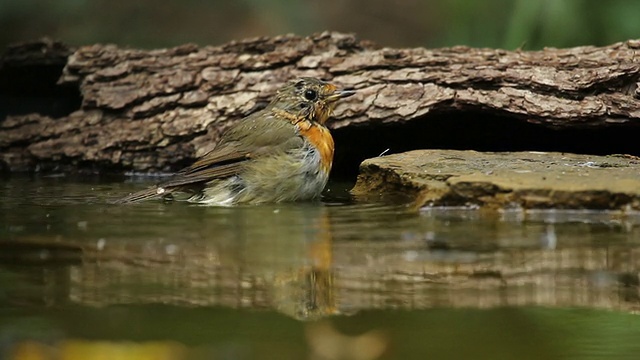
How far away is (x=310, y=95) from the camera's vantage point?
577 centimetres

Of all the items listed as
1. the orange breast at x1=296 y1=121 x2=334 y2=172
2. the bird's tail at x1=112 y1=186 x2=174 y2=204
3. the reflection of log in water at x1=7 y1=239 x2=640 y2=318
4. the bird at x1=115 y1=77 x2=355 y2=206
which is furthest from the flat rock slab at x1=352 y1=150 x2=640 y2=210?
the bird's tail at x1=112 y1=186 x2=174 y2=204

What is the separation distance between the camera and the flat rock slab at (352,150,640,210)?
14.4 ft

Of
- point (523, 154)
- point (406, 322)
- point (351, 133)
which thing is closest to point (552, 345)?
point (406, 322)

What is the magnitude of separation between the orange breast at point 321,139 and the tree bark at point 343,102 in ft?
1.02

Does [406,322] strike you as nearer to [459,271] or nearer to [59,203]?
[459,271]

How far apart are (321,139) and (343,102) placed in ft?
1.57

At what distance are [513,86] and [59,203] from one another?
2.50 metres

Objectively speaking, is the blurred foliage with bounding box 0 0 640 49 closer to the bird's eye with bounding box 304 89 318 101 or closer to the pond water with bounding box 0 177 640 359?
the bird's eye with bounding box 304 89 318 101

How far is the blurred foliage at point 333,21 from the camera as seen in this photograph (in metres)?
7.85

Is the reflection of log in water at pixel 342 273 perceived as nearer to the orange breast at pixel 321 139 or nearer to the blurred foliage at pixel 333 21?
the orange breast at pixel 321 139

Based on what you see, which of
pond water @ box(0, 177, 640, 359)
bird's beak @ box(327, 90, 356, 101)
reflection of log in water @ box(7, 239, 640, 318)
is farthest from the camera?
bird's beak @ box(327, 90, 356, 101)

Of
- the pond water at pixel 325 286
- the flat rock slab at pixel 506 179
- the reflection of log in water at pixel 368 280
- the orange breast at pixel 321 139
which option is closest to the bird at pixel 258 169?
the orange breast at pixel 321 139

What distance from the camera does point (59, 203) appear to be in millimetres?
5227

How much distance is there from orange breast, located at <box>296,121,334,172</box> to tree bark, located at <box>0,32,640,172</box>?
31cm
